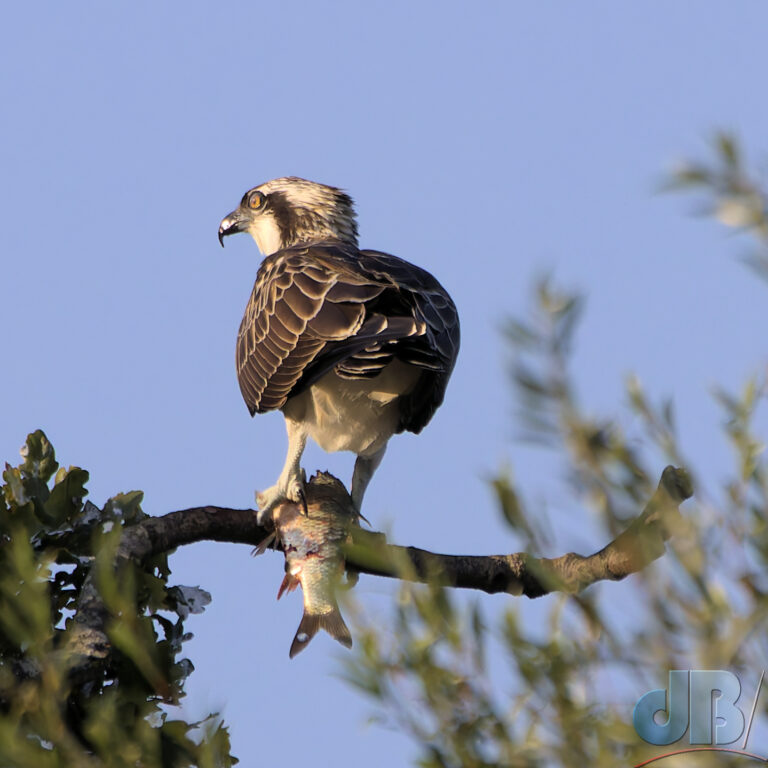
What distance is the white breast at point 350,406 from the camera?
762cm

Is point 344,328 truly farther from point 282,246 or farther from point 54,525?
point 282,246

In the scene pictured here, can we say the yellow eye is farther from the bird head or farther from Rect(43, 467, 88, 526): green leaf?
Rect(43, 467, 88, 526): green leaf

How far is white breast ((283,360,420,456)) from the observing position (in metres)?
7.62

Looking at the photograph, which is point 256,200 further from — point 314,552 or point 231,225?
point 314,552

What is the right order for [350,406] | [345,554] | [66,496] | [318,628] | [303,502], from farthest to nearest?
[350,406], [303,502], [318,628], [66,496], [345,554]

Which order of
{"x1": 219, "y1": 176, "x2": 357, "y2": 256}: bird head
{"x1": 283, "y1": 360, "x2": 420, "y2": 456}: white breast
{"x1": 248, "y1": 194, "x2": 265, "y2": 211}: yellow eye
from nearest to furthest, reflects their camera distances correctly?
{"x1": 283, "y1": 360, "x2": 420, "y2": 456}: white breast → {"x1": 219, "y1": 176, "x2": 357, "y2": 256}: bird head → {"x1": 248, "y1": 194, "x2": 265, "y2": 211}: yellow eye

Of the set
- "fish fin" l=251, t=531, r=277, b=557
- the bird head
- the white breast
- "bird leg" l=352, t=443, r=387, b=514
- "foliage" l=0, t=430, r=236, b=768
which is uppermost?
the bird head

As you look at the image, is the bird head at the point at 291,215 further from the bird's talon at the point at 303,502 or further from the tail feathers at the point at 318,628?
the tail feathers at the point at 318,628

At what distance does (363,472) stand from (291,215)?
3122 millimetres

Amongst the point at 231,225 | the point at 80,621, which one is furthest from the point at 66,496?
the point at 231,225

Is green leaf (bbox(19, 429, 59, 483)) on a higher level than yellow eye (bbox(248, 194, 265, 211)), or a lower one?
lower

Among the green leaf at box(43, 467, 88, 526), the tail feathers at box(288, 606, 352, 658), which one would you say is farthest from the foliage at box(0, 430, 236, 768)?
the tail feathers at box(288, 606, 352, 658)

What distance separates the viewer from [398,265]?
26.3ft

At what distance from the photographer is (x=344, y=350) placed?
6766 millimetres
